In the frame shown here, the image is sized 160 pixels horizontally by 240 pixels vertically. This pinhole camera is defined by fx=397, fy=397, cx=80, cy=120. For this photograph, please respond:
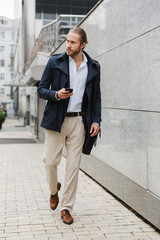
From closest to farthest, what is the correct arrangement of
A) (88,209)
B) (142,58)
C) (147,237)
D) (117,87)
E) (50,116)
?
1. (147,237)
2. (50,116)
3. (142,58)
4. (88,209)
5. (117,87)

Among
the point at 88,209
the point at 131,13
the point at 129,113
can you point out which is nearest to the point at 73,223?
the point at 88,209

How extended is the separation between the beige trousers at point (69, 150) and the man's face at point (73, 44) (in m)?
0.67

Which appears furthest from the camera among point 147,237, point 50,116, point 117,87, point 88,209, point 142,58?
point 117,87

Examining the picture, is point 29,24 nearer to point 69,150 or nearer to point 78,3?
point 78,3

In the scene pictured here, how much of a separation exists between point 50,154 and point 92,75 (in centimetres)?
95

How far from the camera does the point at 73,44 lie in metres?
4.00

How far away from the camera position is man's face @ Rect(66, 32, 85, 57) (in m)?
3.97

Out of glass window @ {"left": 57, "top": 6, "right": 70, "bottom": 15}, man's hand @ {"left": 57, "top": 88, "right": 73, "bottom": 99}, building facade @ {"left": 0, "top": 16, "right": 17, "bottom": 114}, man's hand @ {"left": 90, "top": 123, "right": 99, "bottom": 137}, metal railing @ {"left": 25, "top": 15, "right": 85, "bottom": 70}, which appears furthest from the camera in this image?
building facade @ {"left": 0, "top": 16, "right": 17, "bottom": 114}

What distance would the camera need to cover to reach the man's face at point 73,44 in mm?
3967

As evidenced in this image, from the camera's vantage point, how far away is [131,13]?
4.87 metres

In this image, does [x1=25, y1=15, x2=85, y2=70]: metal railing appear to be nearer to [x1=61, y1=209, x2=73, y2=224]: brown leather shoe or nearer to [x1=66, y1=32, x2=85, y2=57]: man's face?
[x1=66, y1=32, x2=85, y2=57]: man's face

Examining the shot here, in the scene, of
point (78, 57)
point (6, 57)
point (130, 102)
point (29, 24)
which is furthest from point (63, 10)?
point (6, 57)

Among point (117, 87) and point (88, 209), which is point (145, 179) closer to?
point (88, 209)

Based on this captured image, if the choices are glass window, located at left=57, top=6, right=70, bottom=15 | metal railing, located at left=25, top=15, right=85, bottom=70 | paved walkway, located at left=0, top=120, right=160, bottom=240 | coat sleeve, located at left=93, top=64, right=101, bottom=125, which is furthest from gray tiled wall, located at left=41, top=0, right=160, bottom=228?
glass window, located at left=57, top=6, right=70, bottom=15
